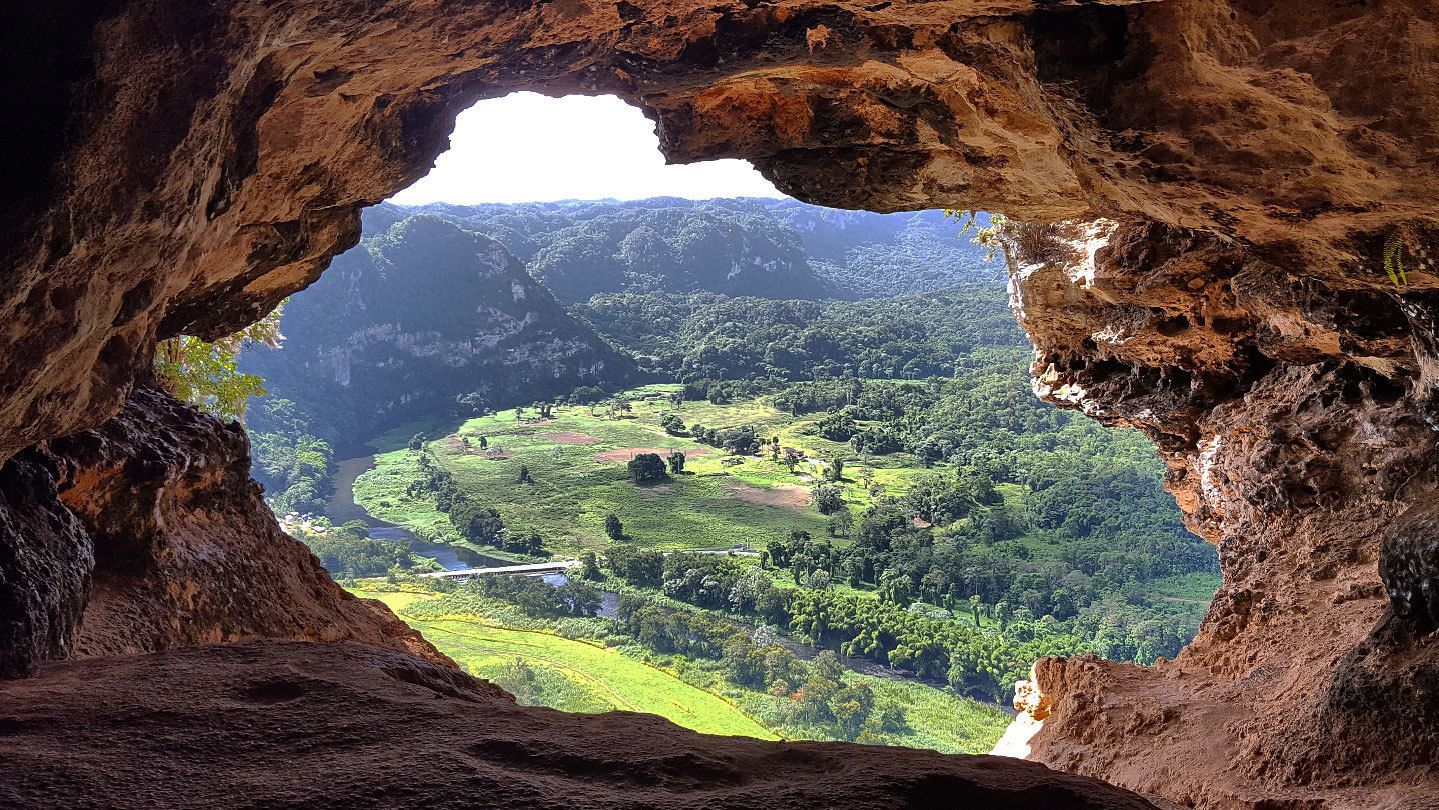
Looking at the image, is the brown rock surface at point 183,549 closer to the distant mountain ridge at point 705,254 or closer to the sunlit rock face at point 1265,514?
the sunlit rock face at point 1265,514

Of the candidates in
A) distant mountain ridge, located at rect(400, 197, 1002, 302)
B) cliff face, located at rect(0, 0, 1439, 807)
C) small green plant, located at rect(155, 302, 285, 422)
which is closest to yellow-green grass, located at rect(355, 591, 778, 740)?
small green plant, located at rect(155, 302, 285, 422)

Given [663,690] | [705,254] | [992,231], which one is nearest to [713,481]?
[663,690]

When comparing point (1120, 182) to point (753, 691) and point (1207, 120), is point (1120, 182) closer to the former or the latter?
point (1207, 120)

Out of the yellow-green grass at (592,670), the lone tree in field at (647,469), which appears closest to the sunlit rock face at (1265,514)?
the yellow-green grass at (592,670)

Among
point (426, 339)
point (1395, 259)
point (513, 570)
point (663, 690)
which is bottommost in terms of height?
point (663, 690)

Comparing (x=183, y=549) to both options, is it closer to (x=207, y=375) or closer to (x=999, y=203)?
(x=207, y=375)

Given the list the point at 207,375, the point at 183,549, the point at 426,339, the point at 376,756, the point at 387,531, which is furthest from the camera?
the point at 426,339
